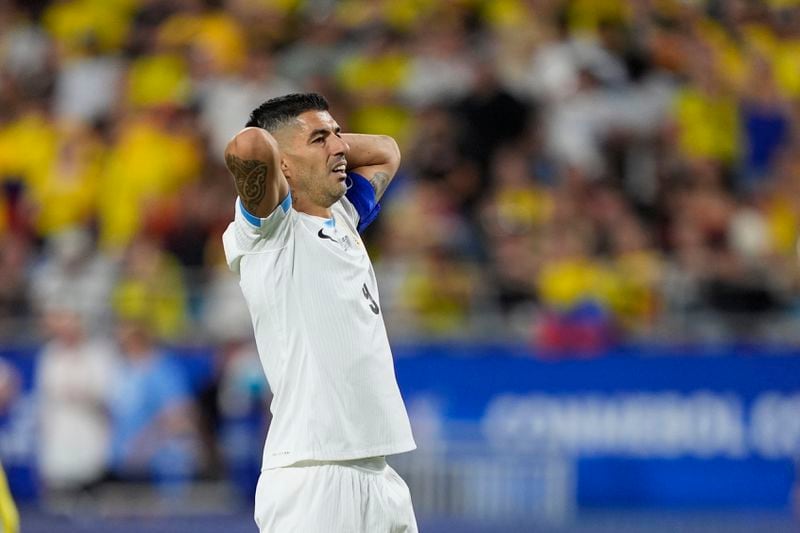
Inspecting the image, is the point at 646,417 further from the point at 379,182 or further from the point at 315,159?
the point at 315,159

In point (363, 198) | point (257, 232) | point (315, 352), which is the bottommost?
point (315, 352)

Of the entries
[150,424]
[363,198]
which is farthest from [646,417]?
[363,198]

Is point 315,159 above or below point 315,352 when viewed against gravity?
above

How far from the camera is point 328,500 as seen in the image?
17.7 feet

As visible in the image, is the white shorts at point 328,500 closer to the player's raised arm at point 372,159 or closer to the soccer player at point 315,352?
the soccer player at point 315,352

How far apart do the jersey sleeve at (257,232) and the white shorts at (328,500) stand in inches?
30.9

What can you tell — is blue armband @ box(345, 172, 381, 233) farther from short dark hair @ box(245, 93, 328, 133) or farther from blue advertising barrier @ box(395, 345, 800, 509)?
blue advertising barrier @ box(395, 345, 800, 509)

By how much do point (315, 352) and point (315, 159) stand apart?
0.70 meters

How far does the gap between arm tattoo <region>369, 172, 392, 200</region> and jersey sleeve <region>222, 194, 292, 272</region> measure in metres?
0.82

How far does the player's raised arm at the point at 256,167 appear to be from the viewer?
5043 mm

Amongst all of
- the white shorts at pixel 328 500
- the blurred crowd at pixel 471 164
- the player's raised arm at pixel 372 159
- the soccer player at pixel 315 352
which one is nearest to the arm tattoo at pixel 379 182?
the player's raised arm at pixel 372 159

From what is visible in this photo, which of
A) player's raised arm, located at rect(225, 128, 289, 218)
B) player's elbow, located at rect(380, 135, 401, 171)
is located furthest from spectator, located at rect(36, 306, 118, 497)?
player's raised arm, located at rect(225, 128, 289, 218)

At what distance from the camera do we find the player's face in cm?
550

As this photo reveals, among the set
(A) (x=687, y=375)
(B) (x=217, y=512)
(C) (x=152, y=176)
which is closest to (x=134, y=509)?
(B) (x=217, y=512)
